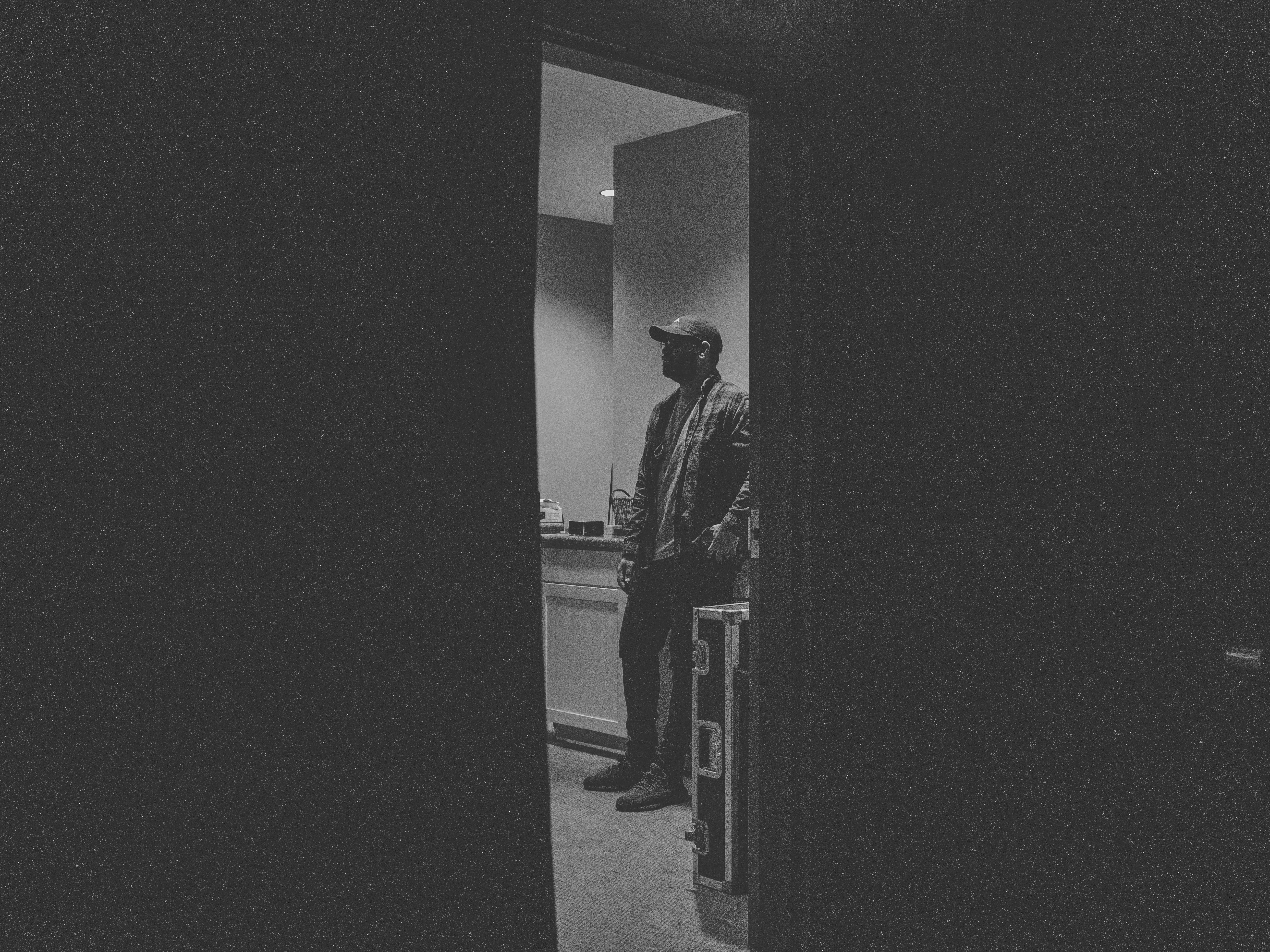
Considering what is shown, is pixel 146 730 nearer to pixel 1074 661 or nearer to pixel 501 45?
pixel 501 45

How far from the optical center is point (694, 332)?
3787mm

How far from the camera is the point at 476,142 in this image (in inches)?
63.3

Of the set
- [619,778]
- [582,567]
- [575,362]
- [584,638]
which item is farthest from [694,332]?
[575,362]

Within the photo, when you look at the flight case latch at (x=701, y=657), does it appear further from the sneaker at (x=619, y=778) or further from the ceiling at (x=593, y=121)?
the ceiling at (x=593, y=121)

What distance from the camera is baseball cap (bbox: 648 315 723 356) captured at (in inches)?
149

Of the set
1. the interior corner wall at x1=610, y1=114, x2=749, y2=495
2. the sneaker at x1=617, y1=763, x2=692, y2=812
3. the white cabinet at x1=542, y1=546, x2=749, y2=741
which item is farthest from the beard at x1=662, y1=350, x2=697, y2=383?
the sneaker at x1=617, y1=763, x2=692, y2=812

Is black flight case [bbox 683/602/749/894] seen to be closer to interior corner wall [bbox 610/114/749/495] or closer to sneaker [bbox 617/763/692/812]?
sneaker [bbox 617/763/692/812]

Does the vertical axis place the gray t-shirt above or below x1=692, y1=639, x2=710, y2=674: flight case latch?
above

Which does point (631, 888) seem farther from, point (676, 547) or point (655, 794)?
point (676, 547)

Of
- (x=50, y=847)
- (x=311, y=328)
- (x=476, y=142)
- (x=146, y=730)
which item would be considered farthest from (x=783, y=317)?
(x=50, y=847)

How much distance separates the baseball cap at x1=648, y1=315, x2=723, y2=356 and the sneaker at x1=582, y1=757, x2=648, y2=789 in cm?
147

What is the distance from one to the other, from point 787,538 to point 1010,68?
3.99 ft

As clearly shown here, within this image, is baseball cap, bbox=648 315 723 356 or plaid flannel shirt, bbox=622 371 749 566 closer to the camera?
plaid flannel shirt, bbox=622 371 749 566

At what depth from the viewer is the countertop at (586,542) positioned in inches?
172
